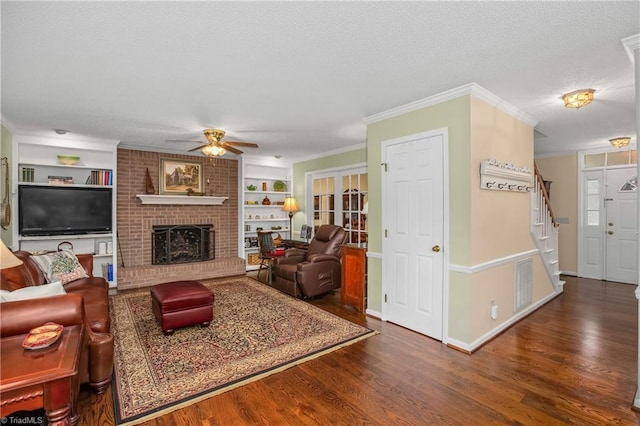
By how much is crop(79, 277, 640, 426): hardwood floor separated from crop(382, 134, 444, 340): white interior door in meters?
0.27

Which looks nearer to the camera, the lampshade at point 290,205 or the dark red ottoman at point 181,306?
the dark red ottoman at point 181,306

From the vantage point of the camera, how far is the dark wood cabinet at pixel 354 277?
403 cm

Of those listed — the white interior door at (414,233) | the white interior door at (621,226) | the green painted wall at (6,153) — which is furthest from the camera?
the white interior door at (621,226)

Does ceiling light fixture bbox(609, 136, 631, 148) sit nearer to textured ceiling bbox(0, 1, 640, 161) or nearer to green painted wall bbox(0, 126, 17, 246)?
textured ceiling bbox(0, 1, 640, 161)

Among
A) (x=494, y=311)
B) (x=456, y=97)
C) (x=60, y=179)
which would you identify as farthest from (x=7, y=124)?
(x=494, y=311)

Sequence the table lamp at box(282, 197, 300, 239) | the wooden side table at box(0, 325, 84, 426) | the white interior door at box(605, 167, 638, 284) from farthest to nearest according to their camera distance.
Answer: the table lamp at box(282, 197, 300, 239)
the white interior door at box(605, 167, 638, 284)
the wooden side table at box(0, 325, 84, 426)

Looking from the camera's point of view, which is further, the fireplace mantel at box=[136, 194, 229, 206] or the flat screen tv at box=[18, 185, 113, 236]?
the fireplace mantel at box=[136, 194, 229, 206]

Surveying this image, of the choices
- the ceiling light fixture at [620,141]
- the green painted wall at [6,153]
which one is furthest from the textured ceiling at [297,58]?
the ceiling light fixture at [620,141]

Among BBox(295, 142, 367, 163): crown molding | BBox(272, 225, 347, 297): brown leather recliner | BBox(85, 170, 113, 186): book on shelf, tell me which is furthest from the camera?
BBox(295, 142, 367, 163): crown molding

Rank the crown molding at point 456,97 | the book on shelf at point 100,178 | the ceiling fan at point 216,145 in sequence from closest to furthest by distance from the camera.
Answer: the crown molding at point 456,97, the ceiling fan at point 216,145, the book on shelf at point 100,178

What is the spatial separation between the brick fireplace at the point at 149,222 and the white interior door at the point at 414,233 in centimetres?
367

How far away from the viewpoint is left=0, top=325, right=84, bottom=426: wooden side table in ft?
4.37

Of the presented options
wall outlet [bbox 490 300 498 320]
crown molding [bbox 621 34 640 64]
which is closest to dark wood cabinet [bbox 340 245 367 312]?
wall outlet [bbox 490 300 498 320]

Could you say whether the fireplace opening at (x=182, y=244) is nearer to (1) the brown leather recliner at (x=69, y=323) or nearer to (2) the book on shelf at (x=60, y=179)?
(2) the book on shelf at (x=60, y=179)
